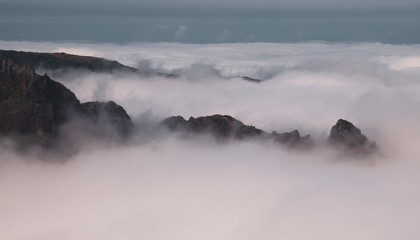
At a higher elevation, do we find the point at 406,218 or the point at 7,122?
the point at 7,122

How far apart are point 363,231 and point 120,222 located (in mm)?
87887

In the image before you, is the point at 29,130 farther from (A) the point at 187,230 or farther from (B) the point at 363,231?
(B) the point at 363,231

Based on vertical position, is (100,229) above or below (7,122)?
below

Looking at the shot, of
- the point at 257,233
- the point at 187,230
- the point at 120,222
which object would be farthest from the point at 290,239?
the point at 120,222

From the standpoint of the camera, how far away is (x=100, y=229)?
185m

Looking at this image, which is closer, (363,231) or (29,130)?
(363,231)

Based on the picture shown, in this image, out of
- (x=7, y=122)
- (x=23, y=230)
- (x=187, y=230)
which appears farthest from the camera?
(x=7, y=122)

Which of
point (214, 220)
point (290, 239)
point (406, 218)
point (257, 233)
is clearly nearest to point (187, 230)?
point (214, 220)

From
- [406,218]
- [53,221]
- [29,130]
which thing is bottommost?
[53,221]

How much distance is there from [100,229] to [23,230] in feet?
87.1

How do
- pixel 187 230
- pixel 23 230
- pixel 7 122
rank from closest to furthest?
pixel 23 230
pixel 187 230
pixel 7 122

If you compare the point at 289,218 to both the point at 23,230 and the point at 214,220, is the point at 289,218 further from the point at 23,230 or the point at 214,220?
the point at 23,230

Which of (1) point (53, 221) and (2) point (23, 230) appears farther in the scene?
(1) point (53, 221)

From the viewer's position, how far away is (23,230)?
171 metres
